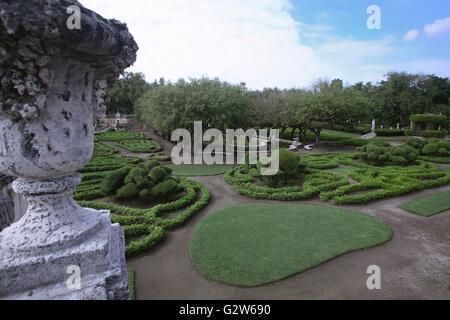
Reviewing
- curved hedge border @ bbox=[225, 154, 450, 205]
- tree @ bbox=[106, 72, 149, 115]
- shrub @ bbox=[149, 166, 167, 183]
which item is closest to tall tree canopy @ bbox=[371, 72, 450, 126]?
curved hedge border @ bbox=[225, 154, 450, 205]

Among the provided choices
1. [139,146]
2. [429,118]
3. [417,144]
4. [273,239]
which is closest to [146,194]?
[273,239]

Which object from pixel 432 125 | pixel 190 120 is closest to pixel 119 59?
pixel 190 120

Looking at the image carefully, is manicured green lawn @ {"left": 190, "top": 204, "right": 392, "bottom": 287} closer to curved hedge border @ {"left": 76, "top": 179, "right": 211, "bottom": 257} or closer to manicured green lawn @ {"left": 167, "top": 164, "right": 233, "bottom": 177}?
curved hedge border @ {"left": 76, "top": 179, "right": 211, "bottom": 257}

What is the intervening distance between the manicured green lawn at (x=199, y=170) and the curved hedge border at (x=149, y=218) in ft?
14.0

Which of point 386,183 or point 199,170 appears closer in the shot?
point 386,183

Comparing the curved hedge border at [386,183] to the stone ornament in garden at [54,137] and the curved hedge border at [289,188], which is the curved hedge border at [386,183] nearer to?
the curved hedge border at [289,188]

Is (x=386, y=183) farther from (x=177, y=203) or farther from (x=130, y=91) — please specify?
(x=130, y=91)

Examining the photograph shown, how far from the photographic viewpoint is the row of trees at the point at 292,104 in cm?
2097

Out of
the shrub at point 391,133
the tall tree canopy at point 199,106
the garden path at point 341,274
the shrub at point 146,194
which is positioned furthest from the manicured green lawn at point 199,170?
the shrub at point 391,133

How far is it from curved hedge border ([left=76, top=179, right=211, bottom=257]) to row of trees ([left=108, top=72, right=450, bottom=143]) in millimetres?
6086

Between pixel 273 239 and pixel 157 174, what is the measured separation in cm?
570

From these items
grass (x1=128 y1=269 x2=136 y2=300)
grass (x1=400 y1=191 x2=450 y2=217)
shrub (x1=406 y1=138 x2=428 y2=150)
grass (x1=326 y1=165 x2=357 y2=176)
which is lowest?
grass (x1=128 y1=269 x2=136 y2=300)

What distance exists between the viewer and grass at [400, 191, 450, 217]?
10.8 metres

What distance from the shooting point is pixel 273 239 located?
8609 mm
